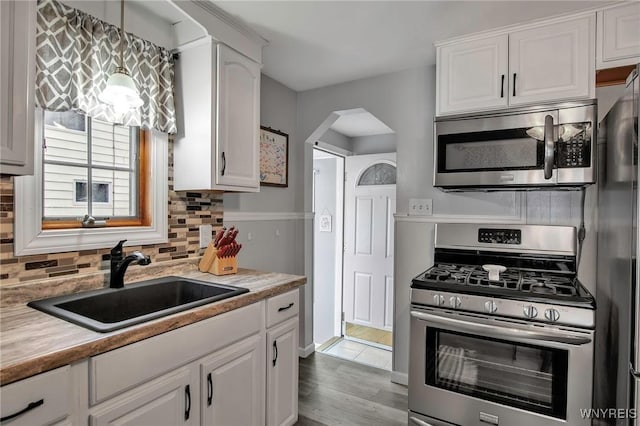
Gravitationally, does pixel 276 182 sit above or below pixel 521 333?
above

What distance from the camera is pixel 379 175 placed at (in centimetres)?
378

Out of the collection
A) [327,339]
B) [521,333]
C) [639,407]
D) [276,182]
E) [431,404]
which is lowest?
[327,339]

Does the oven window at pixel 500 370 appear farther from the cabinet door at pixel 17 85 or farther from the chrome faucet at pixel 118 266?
the cabinet door at pixel 17 85

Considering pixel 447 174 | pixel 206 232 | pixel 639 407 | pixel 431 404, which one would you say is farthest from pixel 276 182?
pixel 639 407

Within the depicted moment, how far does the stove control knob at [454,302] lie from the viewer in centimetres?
171

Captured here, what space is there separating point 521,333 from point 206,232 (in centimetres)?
179

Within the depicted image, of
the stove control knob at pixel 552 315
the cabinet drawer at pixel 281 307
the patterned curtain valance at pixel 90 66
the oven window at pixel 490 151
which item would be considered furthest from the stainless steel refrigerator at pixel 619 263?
the patterned curtain valance at pixel 90 66

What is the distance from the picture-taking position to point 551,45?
1807 millimetres

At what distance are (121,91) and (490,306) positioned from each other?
195 cm

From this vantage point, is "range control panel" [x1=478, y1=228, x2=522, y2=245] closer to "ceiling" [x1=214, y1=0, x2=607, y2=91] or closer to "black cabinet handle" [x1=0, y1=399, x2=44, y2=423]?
"ceiling" [x1=214, y1=0, x2=607, y2=91]

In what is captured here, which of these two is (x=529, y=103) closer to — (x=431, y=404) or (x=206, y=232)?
(x=431, y=404)

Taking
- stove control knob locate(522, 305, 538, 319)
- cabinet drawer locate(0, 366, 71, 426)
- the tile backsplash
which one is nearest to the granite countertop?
cabinet drawer locate(0, 366, 71, 426)

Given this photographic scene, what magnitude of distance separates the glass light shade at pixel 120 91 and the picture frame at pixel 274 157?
1.12 metres

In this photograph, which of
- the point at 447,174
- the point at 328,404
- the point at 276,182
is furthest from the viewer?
the point at 276,182
